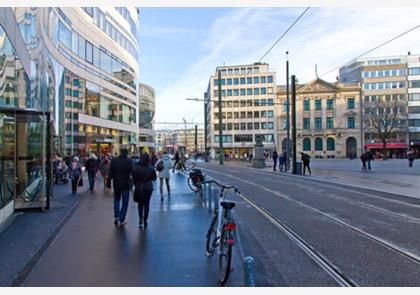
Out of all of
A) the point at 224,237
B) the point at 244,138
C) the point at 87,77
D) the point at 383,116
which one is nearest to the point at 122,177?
the point at 224,237

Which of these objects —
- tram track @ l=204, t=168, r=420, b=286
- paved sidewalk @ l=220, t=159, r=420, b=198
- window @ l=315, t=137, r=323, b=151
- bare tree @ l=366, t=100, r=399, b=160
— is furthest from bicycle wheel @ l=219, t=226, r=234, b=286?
window @ l=315, t=137, r=323, b=151

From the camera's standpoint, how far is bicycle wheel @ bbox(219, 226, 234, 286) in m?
5.16

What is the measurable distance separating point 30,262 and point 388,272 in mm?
5374

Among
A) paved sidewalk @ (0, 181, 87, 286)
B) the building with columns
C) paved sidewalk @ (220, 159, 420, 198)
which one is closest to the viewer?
paved sidewalk @ (0, 181, 87, 286)

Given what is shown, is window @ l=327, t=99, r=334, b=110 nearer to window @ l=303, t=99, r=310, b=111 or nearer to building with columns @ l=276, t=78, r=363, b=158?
building with columns @ l=276, t=78, r=363, b=158

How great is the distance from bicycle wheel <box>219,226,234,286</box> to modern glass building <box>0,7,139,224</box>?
21.5 feet

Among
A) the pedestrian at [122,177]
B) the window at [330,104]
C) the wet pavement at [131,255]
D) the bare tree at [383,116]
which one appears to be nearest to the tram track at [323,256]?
the wet pavement at [131,255]

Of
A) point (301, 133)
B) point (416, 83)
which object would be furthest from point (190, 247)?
point (416, 83)

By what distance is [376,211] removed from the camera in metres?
11.5

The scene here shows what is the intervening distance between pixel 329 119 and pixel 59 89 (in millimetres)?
68690

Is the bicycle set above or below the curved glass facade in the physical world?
below

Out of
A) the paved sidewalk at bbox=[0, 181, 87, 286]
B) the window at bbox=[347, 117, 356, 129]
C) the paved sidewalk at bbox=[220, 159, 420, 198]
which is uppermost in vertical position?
the window at bbox=[347, 117, 356, 129]

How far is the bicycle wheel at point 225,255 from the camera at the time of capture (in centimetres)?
516
